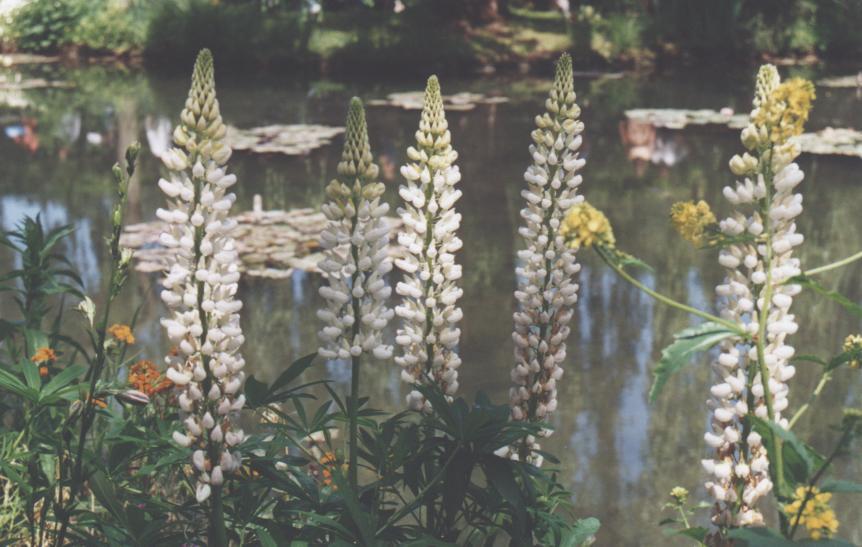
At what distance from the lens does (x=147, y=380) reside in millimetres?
3023

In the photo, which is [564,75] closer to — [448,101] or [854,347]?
[854,347]

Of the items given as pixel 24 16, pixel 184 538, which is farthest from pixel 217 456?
pixel 24 16

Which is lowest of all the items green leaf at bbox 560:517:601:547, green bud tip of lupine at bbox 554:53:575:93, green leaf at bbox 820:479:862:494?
green leaf at bbox 560:517:601:547

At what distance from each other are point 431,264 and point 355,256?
0.29 metres

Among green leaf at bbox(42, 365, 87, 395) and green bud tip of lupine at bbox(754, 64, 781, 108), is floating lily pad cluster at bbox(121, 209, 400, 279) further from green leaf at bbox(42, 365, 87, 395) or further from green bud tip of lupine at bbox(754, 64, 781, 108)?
green bud tip of lupine at bbox(754, 64, 781, 108)

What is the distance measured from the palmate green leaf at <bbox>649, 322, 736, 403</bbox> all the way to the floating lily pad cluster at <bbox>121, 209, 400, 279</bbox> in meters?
5.22

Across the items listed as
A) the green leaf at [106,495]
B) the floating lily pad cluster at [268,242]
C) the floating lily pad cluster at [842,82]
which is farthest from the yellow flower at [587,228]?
the floating lily pad cluster at [842,82]

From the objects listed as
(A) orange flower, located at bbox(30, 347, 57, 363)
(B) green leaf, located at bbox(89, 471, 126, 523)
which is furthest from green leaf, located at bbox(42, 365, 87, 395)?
(A) orange flower, located at bbox(30, 347, 57, 363)

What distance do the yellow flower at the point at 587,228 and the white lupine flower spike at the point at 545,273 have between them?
52 cm

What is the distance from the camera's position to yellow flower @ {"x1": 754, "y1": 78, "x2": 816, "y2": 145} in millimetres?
1922

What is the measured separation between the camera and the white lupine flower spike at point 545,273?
2.53 meters

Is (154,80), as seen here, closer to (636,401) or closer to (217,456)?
(636,401)

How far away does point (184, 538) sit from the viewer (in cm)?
223

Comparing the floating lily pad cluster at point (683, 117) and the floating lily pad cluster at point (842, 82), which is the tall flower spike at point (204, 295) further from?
the floating lily pad cluster at point (842, 82)
